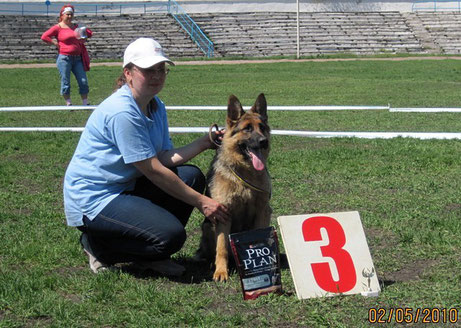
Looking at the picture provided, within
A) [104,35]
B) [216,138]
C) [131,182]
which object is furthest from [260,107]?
[104,35]

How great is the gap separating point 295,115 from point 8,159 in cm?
652

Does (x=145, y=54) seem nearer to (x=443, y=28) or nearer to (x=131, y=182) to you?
(x=131, y=182)

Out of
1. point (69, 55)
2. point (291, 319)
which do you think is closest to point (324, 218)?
point (291, 319)

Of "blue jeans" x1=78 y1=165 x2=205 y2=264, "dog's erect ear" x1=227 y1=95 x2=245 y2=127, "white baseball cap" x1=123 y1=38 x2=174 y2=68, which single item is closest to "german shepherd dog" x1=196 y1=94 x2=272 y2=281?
"dog's erect ear" x1=227 y1=95 x2=245 y2=127

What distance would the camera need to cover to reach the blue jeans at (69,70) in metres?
14.8

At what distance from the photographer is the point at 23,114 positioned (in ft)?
48.4

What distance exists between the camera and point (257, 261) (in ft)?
13.8

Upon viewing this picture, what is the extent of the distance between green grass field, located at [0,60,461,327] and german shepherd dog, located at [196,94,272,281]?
0.40m

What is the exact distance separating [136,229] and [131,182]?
0.38 metres

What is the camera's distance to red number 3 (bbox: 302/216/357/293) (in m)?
4.15

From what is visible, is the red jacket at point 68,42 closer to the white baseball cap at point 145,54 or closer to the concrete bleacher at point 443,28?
the white baseball cap at point 145,54
